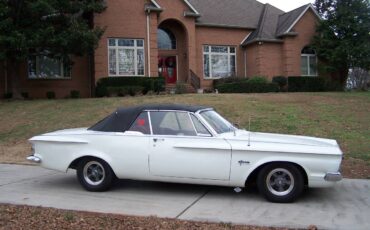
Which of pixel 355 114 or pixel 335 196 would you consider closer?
pixel 335 196

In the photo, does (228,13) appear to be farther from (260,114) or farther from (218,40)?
(260,114)

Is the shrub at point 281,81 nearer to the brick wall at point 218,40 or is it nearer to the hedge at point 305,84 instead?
the hedge at point 305,84

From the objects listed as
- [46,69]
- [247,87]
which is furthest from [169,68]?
[46,69]

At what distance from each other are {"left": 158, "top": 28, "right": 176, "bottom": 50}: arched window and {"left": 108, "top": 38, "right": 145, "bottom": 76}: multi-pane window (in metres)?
3.67

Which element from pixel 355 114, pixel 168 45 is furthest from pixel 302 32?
pixel 355 114

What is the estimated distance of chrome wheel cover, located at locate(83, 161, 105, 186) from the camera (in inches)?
301

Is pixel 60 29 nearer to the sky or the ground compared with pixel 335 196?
nearer to the sky

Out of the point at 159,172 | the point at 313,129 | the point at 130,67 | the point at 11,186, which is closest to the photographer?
the point at 159,172

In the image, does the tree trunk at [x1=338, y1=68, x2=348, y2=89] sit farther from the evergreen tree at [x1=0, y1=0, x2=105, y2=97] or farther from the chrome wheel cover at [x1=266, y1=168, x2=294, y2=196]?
the chrome wheel cover at [x1=266, y1=168, x2=294, y2=196]

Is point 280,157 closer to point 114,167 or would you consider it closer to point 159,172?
point 159,172

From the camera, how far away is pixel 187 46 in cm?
2880

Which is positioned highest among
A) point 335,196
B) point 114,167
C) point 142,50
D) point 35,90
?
point 142,50

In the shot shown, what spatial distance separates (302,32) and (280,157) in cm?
2516

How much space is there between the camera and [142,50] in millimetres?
26375
